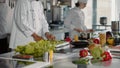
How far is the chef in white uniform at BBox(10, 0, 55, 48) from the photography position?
293 cm

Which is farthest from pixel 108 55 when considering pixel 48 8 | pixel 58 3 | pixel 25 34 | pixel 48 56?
pixel 58 3

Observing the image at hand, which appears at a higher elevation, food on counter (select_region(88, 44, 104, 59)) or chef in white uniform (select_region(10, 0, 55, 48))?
chef in white uniform (select_region(10, 0, 55, 48))

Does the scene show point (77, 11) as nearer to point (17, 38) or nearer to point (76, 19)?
point (76, 19)

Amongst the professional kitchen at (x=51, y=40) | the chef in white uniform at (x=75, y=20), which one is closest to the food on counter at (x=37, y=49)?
the professional kitchen at (x=51, y=40)

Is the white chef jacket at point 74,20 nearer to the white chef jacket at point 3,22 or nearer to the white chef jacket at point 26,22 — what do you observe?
the white chef jacket at point 3,22

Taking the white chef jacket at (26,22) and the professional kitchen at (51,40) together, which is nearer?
the professional kitchen at (51,40)

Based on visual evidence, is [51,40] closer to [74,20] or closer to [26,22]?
[26,22]

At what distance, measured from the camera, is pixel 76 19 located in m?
4.49

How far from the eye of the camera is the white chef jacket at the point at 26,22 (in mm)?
2926

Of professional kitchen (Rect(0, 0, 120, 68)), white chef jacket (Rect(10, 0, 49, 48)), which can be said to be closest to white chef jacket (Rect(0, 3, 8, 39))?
professional kitchen (Rect(0, 0, 120, 68))

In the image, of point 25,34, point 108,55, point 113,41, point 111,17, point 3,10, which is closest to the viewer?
point 108,55

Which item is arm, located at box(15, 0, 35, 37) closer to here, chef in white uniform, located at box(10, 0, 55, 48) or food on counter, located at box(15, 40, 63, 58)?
chef in white uniform, located at box(10, 0, 55, 48)

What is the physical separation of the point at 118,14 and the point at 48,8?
9.08ft

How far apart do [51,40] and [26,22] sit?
2.17ft
